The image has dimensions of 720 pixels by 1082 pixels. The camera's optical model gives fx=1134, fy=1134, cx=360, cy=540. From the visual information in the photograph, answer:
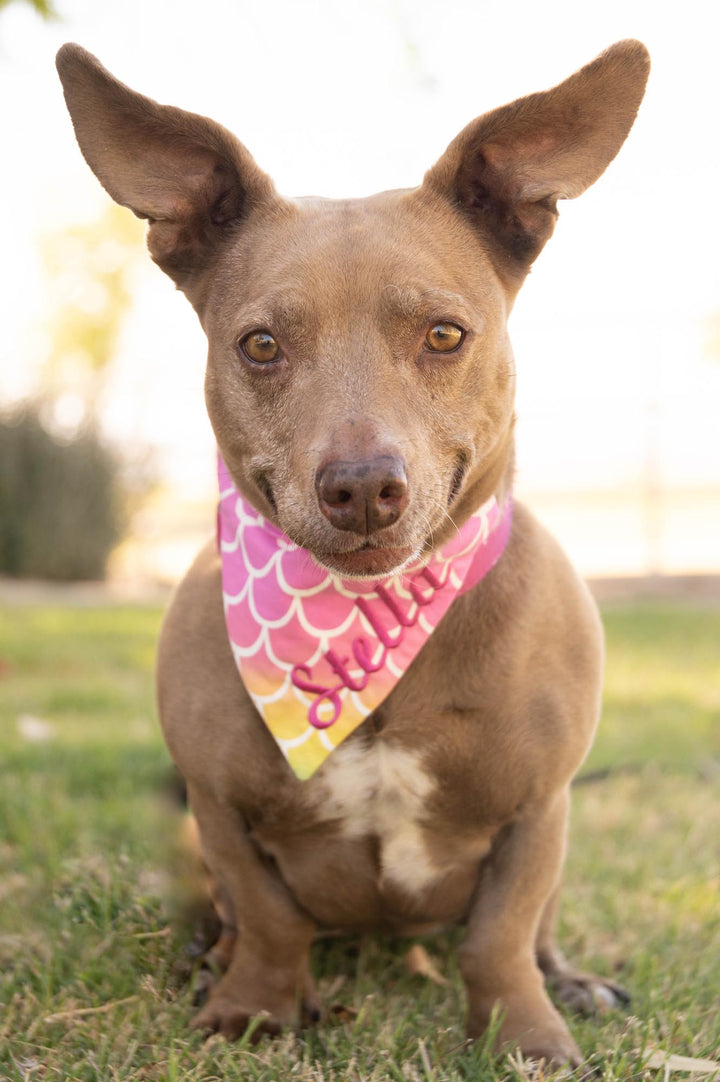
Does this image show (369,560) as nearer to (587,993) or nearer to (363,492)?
(363,492)

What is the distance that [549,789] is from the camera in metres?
2.60

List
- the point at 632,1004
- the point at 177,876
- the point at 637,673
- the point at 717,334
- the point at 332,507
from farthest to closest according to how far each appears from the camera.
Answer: the point at 717,334, the point at 637,673, the point at 177,876, the point at 632,1004, the point at 332,507

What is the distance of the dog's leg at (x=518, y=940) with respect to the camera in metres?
2.50

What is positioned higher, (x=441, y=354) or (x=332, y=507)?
(x=441, y=354)

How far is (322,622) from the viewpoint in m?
2.71

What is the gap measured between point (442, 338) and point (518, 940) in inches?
53.5

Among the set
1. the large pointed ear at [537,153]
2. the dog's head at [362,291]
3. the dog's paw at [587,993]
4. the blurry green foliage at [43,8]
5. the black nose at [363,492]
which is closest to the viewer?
the black nose at [363,492]

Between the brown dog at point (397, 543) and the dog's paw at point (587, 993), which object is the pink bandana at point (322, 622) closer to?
the brown dog at point (397, 543)

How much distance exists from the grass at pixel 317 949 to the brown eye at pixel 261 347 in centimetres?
145

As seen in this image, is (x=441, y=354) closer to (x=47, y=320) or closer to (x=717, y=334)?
(x=717, y=334)

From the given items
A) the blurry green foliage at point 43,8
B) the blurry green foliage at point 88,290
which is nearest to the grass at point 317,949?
the blurry green foliage at point 43,8

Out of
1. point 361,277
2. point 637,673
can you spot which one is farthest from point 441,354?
point 637,673

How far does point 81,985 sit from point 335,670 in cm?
96

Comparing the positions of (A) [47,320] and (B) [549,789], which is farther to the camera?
(A) [47,320]
